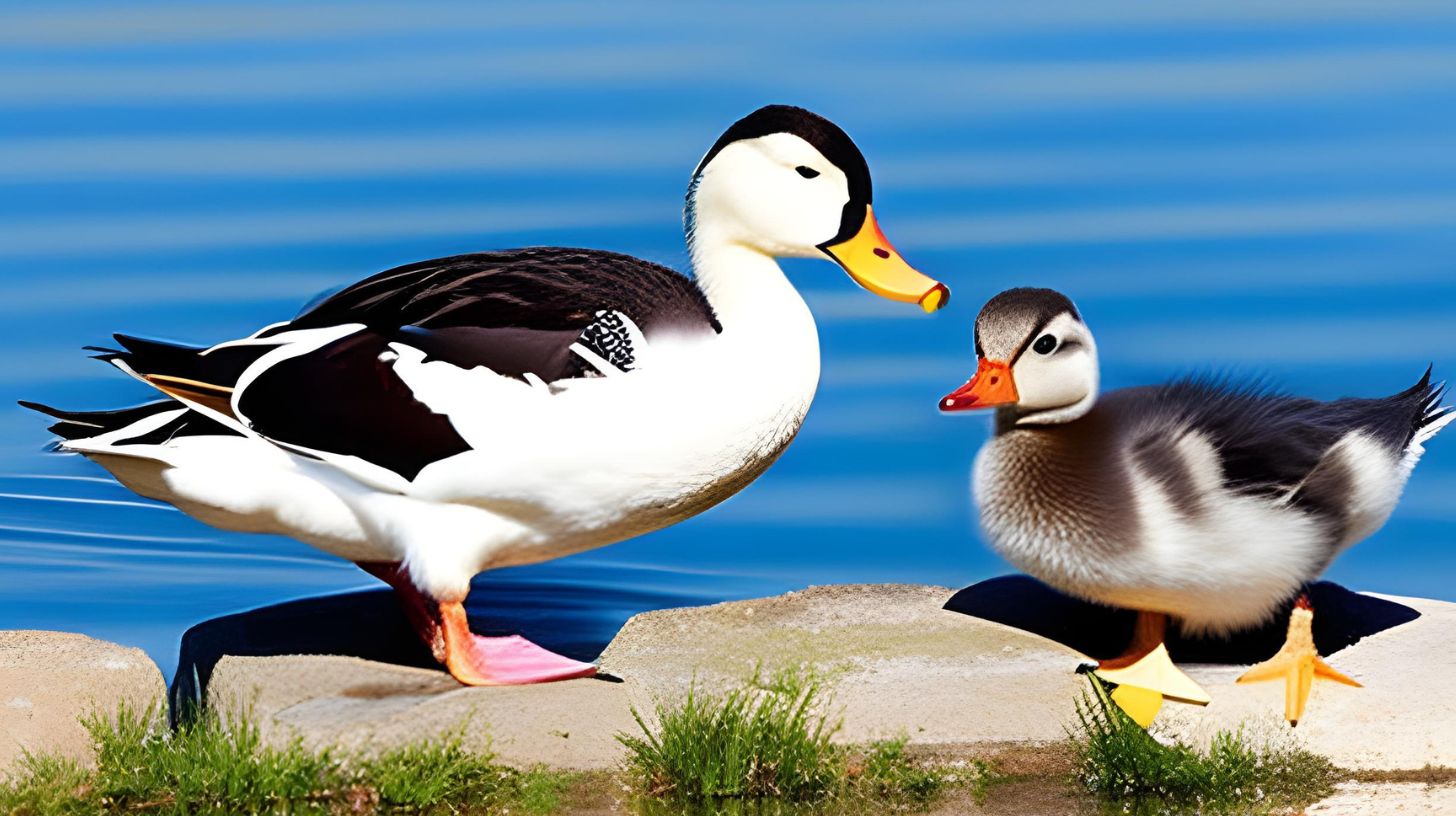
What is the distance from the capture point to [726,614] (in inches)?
270

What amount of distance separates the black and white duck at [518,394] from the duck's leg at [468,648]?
0.4 inches

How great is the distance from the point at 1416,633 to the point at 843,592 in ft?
5.56

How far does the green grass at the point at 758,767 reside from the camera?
5.52 m

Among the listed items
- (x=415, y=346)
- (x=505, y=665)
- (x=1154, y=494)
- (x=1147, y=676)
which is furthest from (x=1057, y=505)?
(x=415, y=346)

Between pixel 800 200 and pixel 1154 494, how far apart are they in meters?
1.24

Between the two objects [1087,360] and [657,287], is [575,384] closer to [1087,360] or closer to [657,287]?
[657,287]

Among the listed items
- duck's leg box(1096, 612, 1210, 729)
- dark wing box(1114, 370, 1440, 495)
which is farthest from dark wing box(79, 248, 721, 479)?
duck's leg box(1096, 612, 1210, 729)

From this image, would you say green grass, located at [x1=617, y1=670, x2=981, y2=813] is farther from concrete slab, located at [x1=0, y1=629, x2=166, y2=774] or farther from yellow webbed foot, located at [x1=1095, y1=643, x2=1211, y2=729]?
concrete slab, located at [x1=0, y1=629, x2=166, y2=774]

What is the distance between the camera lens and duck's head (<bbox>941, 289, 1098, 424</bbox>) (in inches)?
235

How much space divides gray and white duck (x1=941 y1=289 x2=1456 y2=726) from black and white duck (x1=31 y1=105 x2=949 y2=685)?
420 millimetres

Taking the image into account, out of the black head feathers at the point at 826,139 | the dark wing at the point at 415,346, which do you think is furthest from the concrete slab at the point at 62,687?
the black head feathers at the point at 826,139

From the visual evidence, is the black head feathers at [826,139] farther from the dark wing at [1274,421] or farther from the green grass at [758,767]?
the green grass at [758,767]

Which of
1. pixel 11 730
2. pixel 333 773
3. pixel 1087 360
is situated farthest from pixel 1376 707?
pixel 11 730

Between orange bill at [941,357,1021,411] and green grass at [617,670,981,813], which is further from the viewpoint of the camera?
orange bill at [941,357,1021,411]
